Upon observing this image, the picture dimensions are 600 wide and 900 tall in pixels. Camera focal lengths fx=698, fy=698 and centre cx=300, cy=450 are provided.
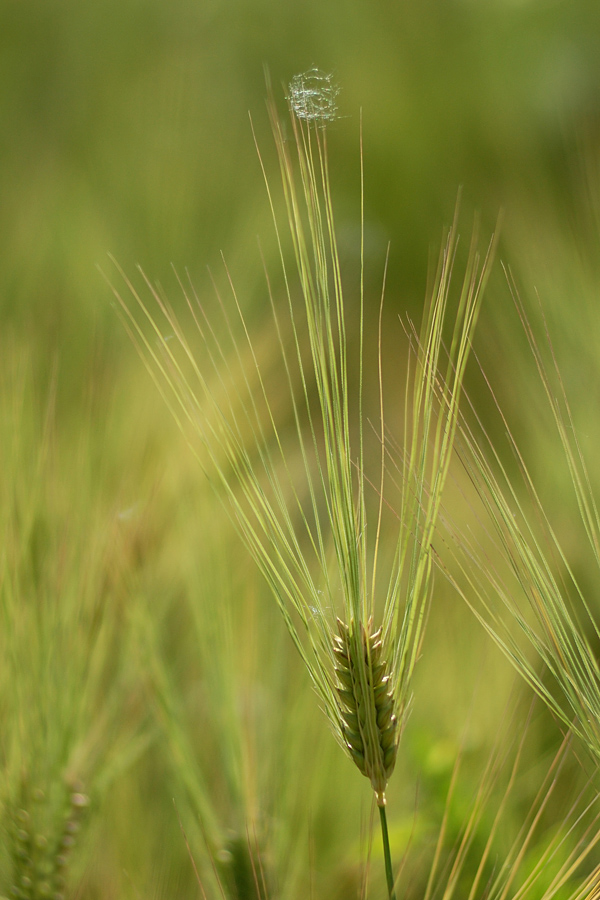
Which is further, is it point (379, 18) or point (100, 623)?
point (379, 18)

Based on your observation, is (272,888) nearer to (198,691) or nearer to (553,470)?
(198,691)

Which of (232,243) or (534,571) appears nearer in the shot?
(534,571)

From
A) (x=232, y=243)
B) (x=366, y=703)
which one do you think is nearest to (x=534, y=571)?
(x=366, y=703)

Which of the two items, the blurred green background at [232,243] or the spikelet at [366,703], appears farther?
the blurred green background at [232,243]

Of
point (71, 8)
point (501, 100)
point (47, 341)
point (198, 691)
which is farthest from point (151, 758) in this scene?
point (71, 8)

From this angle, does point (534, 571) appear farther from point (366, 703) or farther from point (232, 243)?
point (232, 243)
